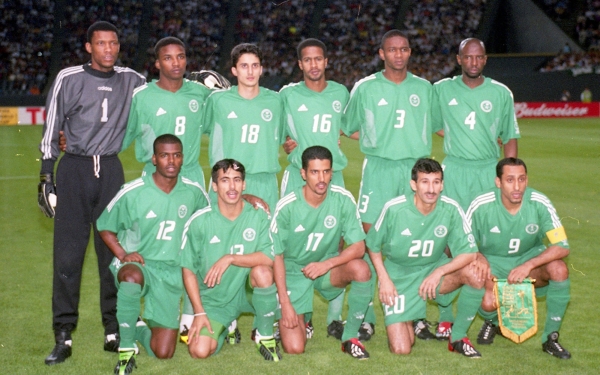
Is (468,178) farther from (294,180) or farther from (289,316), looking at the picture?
(289,316)

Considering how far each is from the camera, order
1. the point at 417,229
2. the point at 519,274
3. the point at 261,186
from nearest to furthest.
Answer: the point at 519,274 → the point at 417,229 → the point at 261,186

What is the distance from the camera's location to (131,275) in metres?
4.66

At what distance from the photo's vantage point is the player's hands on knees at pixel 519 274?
4879 mm

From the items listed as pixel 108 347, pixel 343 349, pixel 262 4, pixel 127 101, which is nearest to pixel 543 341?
pixel 343 349

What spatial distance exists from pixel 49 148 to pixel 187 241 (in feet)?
3.69

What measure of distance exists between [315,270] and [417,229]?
79 centimetres

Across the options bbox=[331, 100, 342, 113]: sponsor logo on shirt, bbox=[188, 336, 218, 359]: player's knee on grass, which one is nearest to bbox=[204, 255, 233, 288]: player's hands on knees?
bbox=[188, 336, 218, 359]: player's knee on grass

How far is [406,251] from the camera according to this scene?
17.0 ft

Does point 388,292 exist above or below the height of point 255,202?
below

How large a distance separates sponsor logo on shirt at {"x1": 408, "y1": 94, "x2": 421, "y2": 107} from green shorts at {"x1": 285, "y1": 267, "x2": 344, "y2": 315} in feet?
5.08

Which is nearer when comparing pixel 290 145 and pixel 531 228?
pixel 531 228

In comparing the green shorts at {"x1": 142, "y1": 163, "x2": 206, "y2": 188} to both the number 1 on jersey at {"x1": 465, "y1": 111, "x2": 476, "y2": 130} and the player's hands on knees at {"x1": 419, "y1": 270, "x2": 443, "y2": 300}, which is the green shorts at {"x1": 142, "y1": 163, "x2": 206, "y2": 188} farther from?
the number 1 on jersey at {"x1": 465, "y1": 111, "x2": 476, "y2": 130}

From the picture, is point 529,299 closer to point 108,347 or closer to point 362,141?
point 362,141

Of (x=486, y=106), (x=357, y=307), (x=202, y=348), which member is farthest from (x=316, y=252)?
(x=486, y=106)
